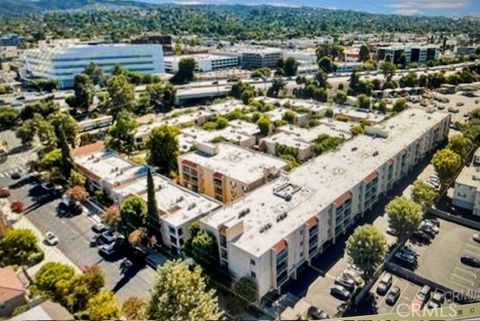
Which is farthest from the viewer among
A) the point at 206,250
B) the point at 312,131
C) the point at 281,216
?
the point at 312,131

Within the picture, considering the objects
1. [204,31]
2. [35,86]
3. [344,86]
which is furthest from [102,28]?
[344,86]

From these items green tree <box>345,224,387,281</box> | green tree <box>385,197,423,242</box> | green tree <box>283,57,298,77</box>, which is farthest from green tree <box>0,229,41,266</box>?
green tree <box>283,57,298,77</box>

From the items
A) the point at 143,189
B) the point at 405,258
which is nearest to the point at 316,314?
the point at 405,258

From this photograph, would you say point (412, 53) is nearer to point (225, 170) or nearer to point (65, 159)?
Result: point (225, 170)

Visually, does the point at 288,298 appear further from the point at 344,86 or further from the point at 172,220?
the point at 344,86

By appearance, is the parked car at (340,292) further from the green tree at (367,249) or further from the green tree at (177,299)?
the green tree at (177,299)

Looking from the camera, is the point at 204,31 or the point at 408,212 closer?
the point at 408,212

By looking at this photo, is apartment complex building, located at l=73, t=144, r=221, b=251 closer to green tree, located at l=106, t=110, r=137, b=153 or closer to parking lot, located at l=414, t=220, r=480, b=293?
green tree, located at l=106, t=110, r=137, b=153
